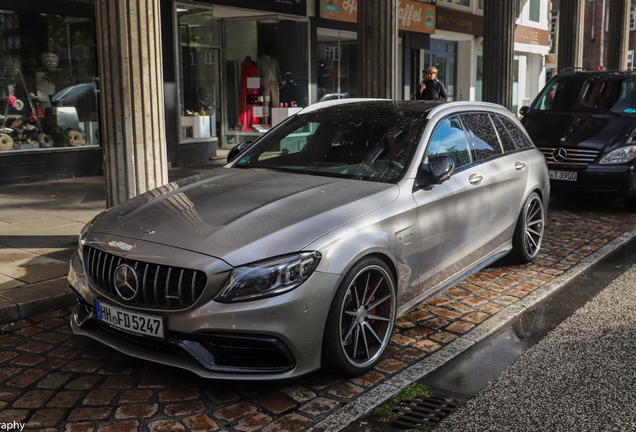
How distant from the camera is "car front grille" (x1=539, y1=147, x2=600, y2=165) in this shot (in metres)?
9.32

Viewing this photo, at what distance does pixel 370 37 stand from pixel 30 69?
245 inches

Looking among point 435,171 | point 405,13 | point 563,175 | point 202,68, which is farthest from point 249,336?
point 405,13

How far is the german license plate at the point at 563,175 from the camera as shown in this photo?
9.34 m

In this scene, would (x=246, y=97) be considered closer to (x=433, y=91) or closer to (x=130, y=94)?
(x=433, y=91)

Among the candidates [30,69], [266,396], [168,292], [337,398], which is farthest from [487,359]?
[30,69]

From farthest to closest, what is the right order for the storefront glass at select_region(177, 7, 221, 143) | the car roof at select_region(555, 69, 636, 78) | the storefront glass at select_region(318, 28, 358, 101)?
the storefront glass at select_region(318, 28, 358, 101)
the storefront glass at select_region(177, 7, 221, 143)
the car roof at select_region(555, 69, 636, 78)

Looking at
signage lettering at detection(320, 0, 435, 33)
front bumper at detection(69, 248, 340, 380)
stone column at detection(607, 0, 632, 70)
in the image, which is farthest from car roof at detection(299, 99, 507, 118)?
stone column at detection(607, 0, 632, 70)

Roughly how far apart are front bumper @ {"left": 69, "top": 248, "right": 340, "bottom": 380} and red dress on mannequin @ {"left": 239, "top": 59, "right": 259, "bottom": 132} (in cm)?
1345

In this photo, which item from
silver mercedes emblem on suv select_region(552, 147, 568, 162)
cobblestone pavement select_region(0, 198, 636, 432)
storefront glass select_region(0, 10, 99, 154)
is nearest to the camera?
cobblestone pavement select_region(0, 198, 636, 432)

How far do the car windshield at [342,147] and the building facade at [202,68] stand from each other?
6.27m

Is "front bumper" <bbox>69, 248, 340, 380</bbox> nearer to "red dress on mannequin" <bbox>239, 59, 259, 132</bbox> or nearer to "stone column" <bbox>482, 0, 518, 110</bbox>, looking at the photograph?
"stone column" <bbox>482, 0, 518, 110</bbox>

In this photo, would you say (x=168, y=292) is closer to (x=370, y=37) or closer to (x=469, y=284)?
(x=469, y=284)

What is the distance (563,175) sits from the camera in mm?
9422

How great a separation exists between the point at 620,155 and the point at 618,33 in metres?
15.9
